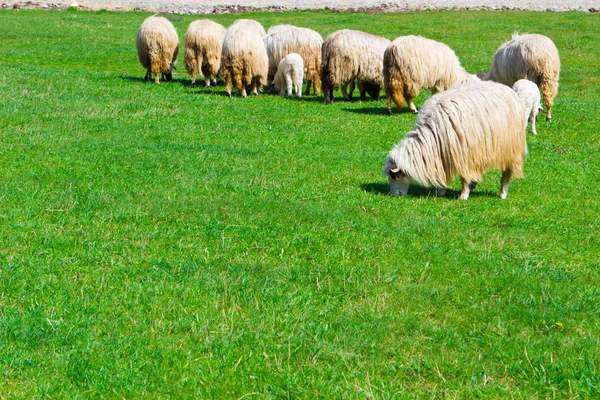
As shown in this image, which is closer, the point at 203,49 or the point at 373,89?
the point at 373,89

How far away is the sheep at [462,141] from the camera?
9.34 meters

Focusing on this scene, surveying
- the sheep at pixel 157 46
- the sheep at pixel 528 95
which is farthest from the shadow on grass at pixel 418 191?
the sheep at pixel 157 46

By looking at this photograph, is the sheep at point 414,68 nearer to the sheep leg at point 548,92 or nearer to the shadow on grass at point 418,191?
the sheep leg at point 548,92

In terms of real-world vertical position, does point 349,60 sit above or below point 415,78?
above

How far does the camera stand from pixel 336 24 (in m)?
35.1

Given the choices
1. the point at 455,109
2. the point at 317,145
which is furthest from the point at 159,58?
the point at 455,109

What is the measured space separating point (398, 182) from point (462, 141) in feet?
3.02

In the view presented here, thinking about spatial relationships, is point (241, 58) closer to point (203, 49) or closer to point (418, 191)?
point (203, 49)

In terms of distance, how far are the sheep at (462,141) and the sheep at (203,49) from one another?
10.9 m

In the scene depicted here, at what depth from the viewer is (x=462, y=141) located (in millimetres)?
9328

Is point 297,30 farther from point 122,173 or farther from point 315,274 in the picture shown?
point 315,274

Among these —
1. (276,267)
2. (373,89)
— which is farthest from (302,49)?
(276,267)

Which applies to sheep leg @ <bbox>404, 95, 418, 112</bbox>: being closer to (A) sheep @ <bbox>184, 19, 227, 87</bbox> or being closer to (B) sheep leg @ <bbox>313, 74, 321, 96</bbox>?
(B) sheep leg @ <bbox>313, 74, 321, 96</bbox>

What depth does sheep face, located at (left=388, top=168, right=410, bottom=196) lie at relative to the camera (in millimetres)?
9492
